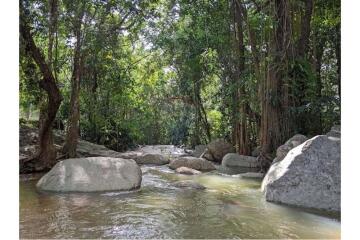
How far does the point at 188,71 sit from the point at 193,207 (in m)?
7.96

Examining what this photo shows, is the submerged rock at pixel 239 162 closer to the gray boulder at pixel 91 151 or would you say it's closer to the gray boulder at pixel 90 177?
the gray boulder at pixel 91 151

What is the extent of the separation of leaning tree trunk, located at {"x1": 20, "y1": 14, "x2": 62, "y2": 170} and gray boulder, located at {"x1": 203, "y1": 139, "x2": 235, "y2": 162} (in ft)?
15.5

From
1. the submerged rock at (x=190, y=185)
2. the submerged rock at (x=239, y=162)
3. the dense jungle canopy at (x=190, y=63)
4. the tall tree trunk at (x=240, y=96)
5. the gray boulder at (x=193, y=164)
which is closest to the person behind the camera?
the submerged rock at (x=190, y=185)

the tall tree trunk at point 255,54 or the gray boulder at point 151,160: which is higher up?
the tall tree trunk at point 255,54

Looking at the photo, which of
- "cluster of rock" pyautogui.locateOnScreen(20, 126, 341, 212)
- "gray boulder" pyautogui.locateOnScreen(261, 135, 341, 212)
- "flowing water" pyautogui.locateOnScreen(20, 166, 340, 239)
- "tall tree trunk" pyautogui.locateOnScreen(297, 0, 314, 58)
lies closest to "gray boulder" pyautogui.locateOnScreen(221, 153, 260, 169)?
"cluster of rock" pyautogui.locateOnScreen(20, 126, 341, 212)

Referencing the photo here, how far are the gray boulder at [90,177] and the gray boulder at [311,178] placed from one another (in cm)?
209

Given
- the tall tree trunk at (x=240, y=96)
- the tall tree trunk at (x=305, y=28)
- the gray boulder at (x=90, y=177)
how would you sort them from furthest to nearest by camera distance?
the tall tree trunk at (x=240, y=96) < the tall tree trunk at (x=305, y=28) < the gray boulder at (x=90, y=177)

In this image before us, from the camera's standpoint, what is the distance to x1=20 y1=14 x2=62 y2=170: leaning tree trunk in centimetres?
721

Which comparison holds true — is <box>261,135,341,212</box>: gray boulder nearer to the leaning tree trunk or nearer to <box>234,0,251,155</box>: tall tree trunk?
<box>234,0,251,155</box>: tall tree trunk

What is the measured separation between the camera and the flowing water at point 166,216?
143 inches

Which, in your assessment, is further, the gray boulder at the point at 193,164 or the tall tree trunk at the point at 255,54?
the gray boulder at the point at 193,164

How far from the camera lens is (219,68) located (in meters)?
11.9

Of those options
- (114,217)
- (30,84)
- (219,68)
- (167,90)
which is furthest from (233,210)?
(167,90)

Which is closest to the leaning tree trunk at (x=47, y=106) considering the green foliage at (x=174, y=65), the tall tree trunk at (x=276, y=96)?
the green foliage at (x=174, y=65)
